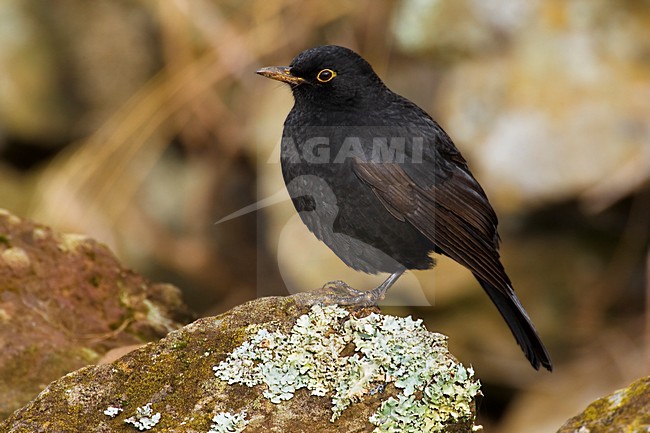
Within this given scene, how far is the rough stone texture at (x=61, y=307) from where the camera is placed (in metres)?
3.89

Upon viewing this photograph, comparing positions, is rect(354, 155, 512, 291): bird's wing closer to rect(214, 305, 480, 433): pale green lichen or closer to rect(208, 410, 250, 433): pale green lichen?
rect(214, 305, 480, 433): pale green lichen

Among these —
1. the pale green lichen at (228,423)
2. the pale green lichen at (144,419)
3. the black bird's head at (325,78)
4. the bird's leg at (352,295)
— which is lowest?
the bird's leg at (352,295)

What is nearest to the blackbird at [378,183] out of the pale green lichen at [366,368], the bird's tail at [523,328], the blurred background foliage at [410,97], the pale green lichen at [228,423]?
the bird's tail at [523,328]

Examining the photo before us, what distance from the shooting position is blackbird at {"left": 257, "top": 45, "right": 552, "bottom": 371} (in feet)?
14.3

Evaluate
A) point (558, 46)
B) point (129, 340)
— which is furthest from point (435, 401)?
point (558, 46)

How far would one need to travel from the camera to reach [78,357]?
4.00 meters

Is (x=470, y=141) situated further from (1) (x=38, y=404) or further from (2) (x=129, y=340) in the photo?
(1) (x=38, y=404)

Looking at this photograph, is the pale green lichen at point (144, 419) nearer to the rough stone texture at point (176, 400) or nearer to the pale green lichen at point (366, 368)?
the rough stone texture at point (176, 400)

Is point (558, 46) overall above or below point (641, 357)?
above

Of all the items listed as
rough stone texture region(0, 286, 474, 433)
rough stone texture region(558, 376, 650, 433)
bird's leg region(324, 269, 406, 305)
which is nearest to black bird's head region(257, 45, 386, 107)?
bird's leg region(324, 269, 406, 305)

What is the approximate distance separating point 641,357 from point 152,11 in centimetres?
593

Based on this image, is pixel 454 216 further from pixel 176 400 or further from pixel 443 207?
pixel 176 400

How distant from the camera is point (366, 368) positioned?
3287 millimetres

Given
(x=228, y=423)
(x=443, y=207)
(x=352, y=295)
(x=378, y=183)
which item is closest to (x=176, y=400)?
(x=228, y=423)
